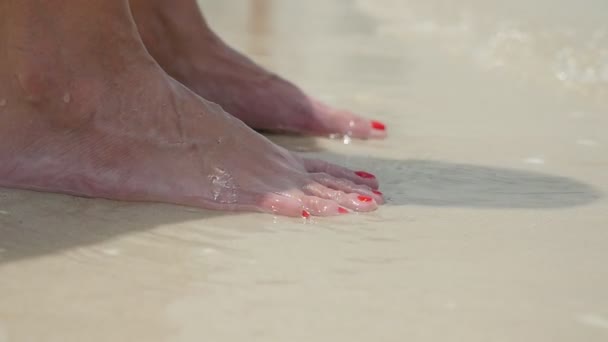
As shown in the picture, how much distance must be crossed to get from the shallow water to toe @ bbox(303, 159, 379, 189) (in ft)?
0.12

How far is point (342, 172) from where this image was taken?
1725 mm

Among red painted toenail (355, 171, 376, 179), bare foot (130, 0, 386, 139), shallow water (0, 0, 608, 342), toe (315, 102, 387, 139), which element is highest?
bare foot (130, 0, 386, 139)

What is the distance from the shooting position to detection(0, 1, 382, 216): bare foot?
152 centimetres

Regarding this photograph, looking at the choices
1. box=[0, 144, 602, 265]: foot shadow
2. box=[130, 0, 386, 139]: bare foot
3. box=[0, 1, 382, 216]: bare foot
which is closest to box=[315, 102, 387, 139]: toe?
box=[130, 0, 386, 139]: bare foot

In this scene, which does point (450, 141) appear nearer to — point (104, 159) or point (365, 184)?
point (365, 184)

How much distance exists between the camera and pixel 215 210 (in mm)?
1494

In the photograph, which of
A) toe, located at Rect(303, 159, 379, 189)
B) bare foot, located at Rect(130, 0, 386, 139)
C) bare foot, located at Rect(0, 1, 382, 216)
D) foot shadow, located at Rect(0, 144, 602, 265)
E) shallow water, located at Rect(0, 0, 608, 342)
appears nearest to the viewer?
shallow water, located at Rect(0, 0, 608, 342)

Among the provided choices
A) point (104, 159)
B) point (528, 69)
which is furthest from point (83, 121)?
point (528, 69)

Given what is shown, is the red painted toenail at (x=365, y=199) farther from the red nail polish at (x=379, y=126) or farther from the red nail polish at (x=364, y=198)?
the red nail polish at (x=379, y=126)

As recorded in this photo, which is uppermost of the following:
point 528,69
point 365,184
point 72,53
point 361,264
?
point 528,69

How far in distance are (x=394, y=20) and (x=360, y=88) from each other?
1.58 meters

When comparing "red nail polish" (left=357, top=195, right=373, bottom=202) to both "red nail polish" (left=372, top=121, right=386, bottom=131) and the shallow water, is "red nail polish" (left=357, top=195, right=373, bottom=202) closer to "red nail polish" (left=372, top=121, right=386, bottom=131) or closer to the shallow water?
the shallow water

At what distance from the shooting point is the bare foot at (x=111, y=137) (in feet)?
4.97

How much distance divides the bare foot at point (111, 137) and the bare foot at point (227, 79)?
0.49m
